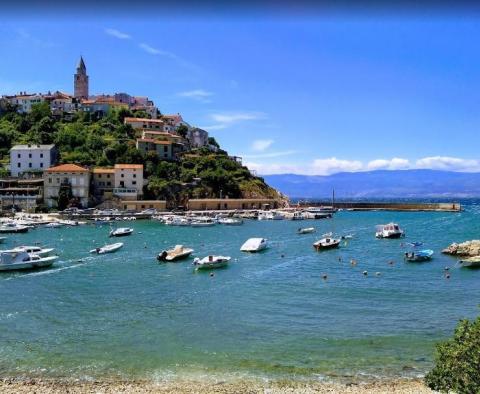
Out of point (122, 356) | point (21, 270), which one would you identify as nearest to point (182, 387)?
point (122, 356)

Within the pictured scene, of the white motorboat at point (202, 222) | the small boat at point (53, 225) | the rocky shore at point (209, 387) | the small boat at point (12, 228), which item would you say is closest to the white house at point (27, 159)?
the small boat at point (53, 225)

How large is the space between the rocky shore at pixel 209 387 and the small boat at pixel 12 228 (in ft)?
197

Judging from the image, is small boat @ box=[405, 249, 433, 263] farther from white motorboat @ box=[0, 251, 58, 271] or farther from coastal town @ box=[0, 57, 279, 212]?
coastal town @ box=[0, 57, 279, 212]

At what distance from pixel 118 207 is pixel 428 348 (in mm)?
92827

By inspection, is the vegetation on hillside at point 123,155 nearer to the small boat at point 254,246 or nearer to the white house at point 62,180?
the white house at point 62,180

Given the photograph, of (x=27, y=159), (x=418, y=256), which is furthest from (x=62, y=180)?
(x=418, y=256)

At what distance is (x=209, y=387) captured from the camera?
18.6 meters

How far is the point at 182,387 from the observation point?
18.6 m

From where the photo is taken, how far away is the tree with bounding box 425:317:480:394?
43.8ft

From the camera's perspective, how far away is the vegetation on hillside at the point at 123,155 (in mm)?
118062

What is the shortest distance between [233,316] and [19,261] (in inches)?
864

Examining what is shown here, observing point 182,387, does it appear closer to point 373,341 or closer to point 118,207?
point 373,341

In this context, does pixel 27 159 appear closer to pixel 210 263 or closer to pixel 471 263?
pixel 210 263

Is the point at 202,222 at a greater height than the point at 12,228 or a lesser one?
greater
